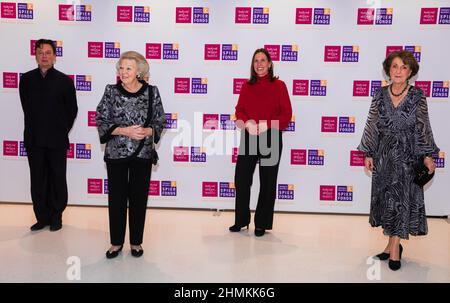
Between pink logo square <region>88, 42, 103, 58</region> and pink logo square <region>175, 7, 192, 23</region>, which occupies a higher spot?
pink logo square <region>175, 7, 192, 23</region>

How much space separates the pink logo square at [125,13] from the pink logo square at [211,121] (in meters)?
1.30

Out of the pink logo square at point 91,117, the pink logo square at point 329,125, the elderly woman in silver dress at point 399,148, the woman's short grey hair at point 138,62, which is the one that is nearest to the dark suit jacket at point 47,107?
the pink logo square at point 91,117

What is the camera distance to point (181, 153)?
5266mm

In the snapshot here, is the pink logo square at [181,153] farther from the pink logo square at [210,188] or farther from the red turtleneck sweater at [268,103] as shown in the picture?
the red turtleneck sweater at [268,103]

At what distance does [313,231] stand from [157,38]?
100 inches

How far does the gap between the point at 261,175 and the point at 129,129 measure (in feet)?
4.78

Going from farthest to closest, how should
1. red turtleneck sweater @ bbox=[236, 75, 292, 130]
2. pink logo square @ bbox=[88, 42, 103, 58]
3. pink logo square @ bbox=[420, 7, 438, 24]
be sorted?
pink logo square @ bbox=[88, 42, 103, 58], pink logo square @ bbox=[420, 7, 438, 24], red turtleneck sweater @ bbox=[236, 75, 292, 130]

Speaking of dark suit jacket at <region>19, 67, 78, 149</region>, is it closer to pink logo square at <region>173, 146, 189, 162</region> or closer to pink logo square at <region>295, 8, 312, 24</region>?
pink logo square at <region>173, 146, 189, 162</region>

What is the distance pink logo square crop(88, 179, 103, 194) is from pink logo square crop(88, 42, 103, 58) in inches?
53.1

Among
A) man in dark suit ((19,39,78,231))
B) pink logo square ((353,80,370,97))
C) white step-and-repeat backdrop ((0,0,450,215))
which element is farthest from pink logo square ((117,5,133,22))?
pink logo square ((353,80,370,97))

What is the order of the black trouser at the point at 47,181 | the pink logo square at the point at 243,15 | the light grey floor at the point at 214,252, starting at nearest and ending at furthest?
the light grey floor at the point at 214,252 → the black trouser at the point at 47,181 → the pink logo square at the point at 243,15

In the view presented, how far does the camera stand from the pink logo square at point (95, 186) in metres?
5.32

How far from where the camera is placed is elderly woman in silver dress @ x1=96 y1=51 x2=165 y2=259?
347 centimetres
